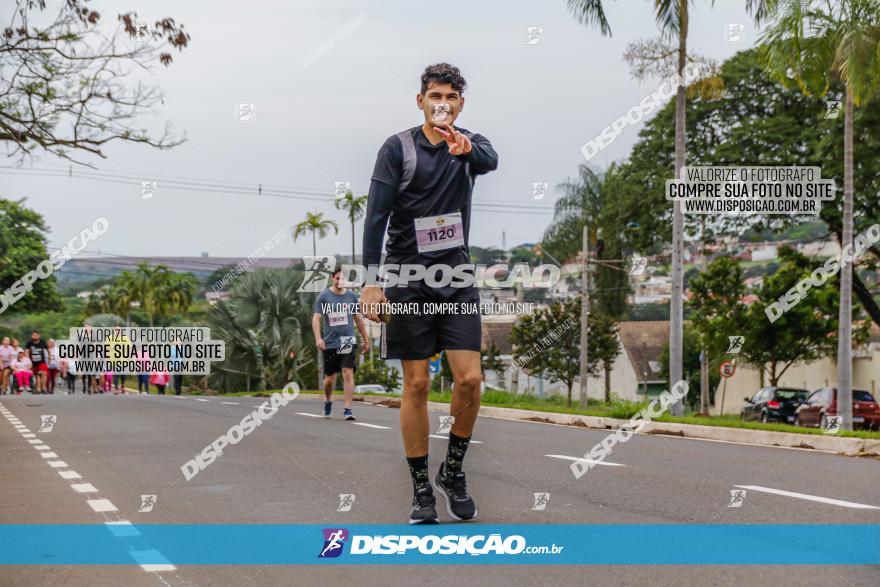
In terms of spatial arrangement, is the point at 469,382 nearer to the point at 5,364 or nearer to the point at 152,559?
the point at 152,559

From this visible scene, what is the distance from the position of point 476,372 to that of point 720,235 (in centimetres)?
3150

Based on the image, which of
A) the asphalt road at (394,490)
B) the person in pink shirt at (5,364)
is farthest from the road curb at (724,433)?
the person in pink shirt at (5,364)

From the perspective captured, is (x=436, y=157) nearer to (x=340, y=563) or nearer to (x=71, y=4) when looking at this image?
(x=340, y=563)

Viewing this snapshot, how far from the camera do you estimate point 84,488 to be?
7234mm

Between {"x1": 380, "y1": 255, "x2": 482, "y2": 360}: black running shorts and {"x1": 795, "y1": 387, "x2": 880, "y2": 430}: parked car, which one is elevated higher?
{"x1": 380, "y1": 255, "x2": 482, "y2": 360}: black running shorts

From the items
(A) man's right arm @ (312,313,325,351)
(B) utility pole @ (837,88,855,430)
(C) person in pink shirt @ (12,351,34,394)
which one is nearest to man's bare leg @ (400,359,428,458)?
(A) man's right arm @ (312,313,325,351)

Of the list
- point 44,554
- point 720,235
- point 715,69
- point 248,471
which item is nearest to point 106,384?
point 720,235

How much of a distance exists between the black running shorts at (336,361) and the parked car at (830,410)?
20.9 meters

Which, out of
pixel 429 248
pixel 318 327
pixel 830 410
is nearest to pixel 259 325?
pixel 830 410

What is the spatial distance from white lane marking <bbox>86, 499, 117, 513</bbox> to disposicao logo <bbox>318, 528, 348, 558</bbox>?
1627 mm

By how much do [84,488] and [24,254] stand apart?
2634 inches

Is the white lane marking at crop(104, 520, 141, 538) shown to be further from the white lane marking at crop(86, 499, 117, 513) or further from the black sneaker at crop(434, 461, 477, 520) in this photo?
the black sneaker at crop(434, 461, 477, 520)

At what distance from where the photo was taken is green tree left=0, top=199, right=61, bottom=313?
67.4m

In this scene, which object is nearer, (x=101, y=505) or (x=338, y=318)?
(x=101, y=505)
